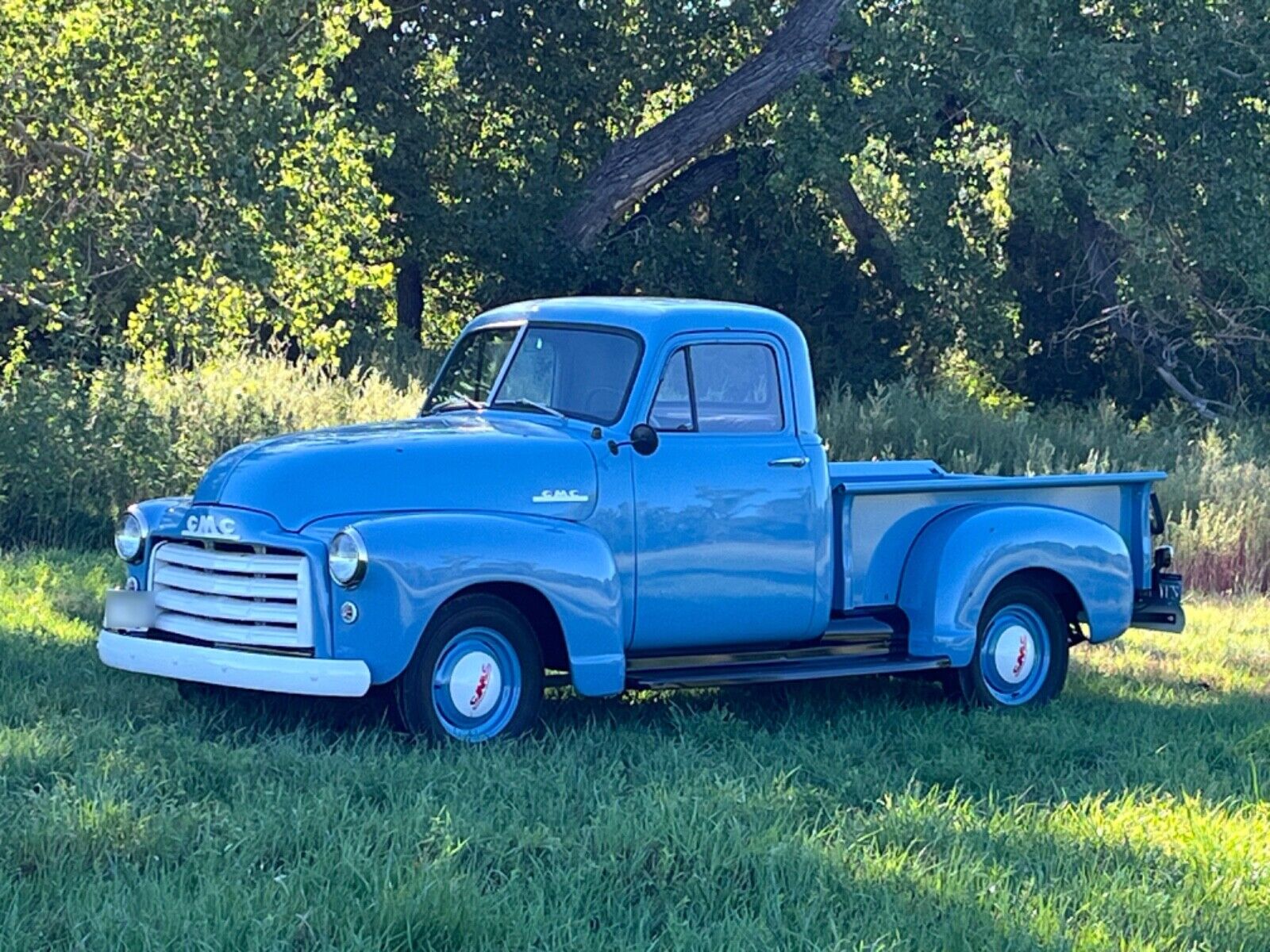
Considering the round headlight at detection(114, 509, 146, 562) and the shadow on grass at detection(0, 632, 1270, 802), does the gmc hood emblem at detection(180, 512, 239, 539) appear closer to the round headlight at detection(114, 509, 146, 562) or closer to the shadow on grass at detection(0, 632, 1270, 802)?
the round headlight at detection(114, 509, 146, 562)

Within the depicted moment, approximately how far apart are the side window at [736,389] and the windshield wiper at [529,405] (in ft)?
2.16

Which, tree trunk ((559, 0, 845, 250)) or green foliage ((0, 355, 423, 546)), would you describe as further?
tree trunk ((559, 0, 845, 250))

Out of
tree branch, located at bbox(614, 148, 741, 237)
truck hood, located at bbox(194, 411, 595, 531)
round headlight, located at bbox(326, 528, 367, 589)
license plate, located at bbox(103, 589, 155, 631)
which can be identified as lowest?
license plate, located at bbox(103, 589, 155, 631)

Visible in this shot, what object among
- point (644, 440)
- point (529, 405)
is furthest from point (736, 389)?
point (529, 405)

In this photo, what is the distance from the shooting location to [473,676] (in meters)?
7.47

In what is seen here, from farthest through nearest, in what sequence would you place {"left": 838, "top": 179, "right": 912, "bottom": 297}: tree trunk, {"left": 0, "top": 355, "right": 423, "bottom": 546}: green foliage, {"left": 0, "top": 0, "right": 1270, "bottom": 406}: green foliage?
{"left": 838, "top": 179, "right": 912, "bottom": 297}: tree trunk, {"left": 0, "top": 355, "right": 423, "bottom": 546}: green foliage, {"left": 0, "top": 0, "right": 1270, "bottom": 406}: green foliage

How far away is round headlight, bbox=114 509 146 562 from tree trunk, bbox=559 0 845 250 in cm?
1998

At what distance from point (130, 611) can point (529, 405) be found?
6.69 feet

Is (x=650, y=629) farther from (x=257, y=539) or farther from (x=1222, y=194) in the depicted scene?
(x=1222, y=194)

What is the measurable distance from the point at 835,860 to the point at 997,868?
1.68ft

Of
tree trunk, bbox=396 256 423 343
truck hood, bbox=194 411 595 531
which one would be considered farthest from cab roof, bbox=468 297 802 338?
tree trunk, bbox=396 256 423 343

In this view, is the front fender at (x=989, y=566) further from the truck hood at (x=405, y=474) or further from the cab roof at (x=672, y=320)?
the truck hood at (x=405, y=474)

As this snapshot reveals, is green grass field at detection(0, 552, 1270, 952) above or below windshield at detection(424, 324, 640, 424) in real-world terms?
below

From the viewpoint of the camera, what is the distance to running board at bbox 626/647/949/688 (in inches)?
313
